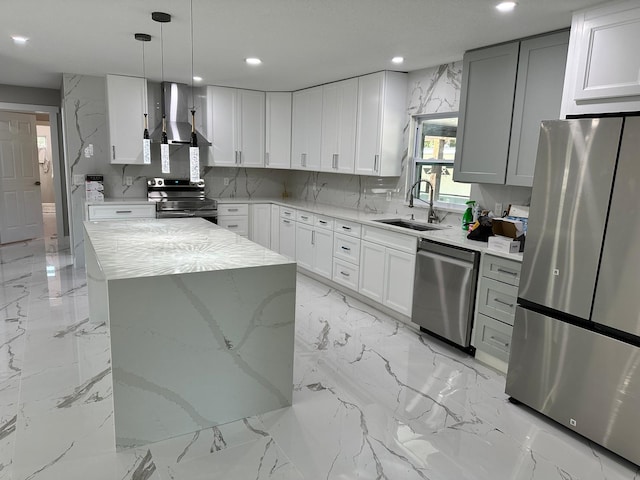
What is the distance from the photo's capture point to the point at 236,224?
5789 mm

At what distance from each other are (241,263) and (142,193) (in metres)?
3.90

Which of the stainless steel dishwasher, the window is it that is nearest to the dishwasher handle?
the stainless steel dishwasher

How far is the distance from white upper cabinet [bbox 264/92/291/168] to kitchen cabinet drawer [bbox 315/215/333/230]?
4.53ft

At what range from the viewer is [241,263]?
2.39 meters

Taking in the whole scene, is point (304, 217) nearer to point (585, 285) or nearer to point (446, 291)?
point (446, 291)

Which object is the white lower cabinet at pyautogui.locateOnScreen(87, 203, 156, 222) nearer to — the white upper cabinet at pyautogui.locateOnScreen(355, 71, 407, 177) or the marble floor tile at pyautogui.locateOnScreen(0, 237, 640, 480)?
the marble floor tile at pyautogui.locateOnScreen(0, 237, 640, 480)

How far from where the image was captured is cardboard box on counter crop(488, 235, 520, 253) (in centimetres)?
293

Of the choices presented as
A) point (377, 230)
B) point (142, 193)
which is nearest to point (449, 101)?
point (377, 230)

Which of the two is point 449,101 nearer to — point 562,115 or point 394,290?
point 562,115

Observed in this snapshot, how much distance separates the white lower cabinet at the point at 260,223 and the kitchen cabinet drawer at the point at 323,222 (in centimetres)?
114

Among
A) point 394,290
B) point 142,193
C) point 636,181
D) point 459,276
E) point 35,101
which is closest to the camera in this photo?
point 636,181

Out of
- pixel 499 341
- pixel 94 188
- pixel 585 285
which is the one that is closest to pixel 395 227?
pixel 499 341

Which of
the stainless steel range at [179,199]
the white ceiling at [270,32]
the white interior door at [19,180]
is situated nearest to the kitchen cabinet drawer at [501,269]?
the white ceiling at [270,32]

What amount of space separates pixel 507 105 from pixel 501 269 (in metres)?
1.25
